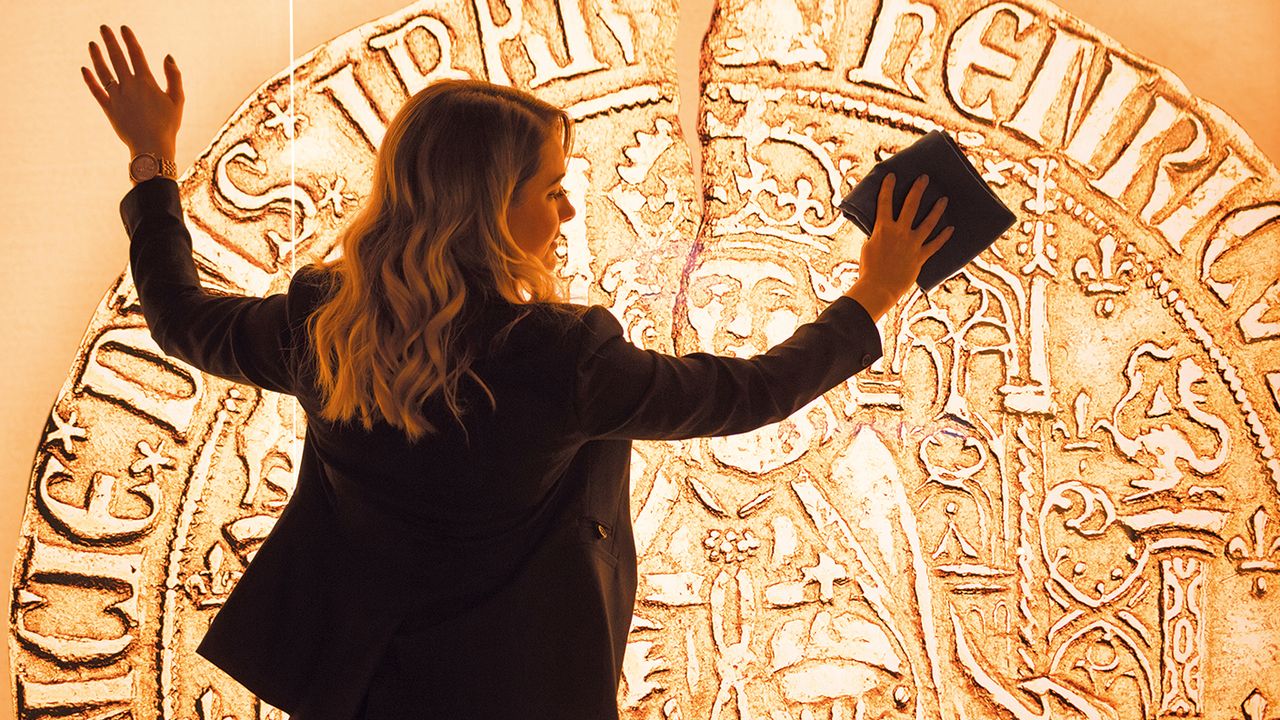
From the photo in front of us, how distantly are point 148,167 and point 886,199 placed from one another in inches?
A: 32.3

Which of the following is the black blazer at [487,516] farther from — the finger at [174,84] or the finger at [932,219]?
the finger at [174,84]

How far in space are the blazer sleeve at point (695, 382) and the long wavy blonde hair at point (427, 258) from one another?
0.08 metres

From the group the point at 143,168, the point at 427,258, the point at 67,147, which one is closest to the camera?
the point at 427,258

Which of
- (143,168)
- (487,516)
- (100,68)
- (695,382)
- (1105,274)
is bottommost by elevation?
(487,516)

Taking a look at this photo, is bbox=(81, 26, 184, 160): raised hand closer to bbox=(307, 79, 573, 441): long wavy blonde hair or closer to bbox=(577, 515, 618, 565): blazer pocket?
bbox=(307, 79, 573, 441): long wavy blonde hair

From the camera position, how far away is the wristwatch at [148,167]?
4.01ft

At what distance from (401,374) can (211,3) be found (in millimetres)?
952

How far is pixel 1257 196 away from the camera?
1.67 meters

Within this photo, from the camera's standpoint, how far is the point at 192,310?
43.1 inches

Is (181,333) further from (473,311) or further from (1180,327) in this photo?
(1180,327)

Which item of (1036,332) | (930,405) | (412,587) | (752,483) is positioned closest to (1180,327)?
(1036,332)

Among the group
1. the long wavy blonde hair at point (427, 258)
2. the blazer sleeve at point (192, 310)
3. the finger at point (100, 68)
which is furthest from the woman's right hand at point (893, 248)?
the finger at point (100, 68)

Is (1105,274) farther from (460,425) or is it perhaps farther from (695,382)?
(460,425)

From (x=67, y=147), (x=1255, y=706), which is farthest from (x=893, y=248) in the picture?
(x=67, y=147)
